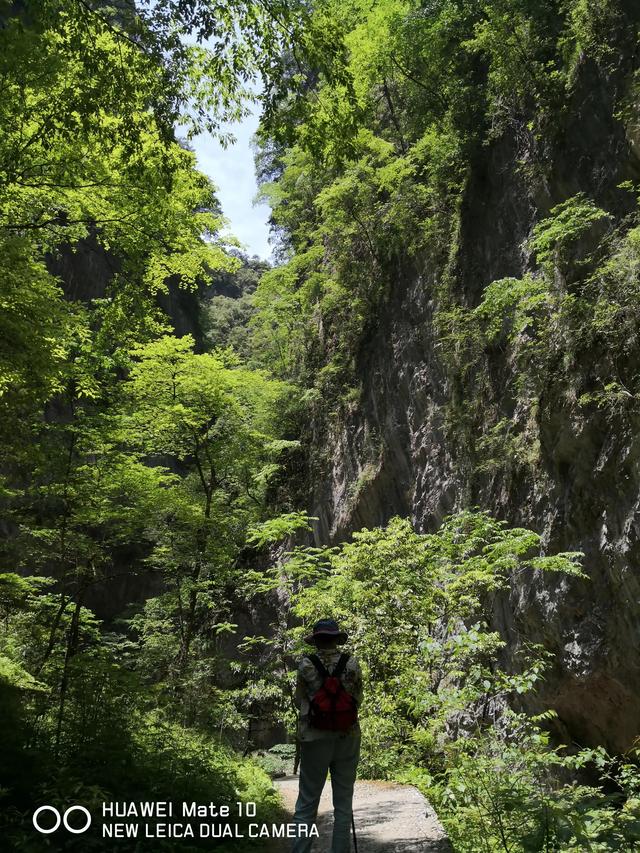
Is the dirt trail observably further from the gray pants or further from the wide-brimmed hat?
the wide-brimmed hat

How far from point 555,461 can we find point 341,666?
20.0 ft

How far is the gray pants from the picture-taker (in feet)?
13.0

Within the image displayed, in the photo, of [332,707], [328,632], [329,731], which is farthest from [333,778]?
[328,632]

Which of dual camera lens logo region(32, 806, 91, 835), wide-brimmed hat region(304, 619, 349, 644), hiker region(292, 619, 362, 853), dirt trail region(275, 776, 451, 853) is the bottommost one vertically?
dirt trail region(275, 776, 451, 853)

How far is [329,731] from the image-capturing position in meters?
3.95

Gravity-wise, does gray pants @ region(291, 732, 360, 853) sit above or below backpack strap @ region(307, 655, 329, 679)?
below

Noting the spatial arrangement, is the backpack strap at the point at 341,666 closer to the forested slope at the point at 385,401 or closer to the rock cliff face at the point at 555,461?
the forested slope at the point at 385,401

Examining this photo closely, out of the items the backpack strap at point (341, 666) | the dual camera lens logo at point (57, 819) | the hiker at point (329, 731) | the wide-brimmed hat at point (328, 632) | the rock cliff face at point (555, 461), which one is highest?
the rock cliff face at point (555, 461)

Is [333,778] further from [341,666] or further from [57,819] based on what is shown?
[57,819]

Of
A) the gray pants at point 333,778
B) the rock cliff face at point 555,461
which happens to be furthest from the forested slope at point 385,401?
the gray pants at point 333,778

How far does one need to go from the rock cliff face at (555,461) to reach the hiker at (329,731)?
4961mm

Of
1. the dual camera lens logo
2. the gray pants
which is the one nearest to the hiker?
the gray pants

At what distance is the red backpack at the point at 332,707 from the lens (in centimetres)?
393

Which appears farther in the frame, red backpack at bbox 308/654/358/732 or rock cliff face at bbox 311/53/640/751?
rock cliff face at bbox 311/53/640/751
